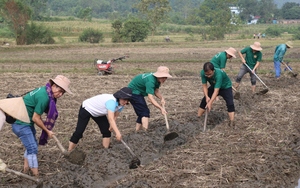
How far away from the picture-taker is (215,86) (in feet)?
26.0

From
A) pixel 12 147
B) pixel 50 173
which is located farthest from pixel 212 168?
pixel 12 147

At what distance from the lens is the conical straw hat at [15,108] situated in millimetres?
5341

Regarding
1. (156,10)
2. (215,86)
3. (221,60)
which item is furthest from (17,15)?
(215,86)

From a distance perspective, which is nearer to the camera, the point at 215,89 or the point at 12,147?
the point at 12,147

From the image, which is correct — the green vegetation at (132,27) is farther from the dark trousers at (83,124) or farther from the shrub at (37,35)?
the dark trousers at (83,124)

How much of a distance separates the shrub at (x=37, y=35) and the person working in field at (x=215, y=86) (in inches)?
978

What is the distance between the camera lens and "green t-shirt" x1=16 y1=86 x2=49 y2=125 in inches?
216

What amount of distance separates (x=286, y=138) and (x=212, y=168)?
2.26 m

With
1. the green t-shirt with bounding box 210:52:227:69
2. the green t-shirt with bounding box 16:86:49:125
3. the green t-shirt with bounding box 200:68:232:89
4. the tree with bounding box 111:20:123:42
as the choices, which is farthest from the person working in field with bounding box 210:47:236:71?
the tree with bounding box 111:20:123:42

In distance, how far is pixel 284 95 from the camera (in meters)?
11.9

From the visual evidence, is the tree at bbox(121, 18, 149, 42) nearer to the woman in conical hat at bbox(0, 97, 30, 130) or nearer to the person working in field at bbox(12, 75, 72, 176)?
the person working in field at bbox(12, 75, 72, 176)

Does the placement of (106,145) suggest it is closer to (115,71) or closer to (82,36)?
(115,71)

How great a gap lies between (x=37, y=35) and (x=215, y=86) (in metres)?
26.3

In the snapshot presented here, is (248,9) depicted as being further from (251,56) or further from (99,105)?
(99,105)
